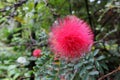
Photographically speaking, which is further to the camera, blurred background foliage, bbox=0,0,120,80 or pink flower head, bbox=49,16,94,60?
blurred background foliage, bbox=0,0,120,80

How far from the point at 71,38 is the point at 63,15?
0.51 metres

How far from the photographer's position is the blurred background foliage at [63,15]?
1007 mm

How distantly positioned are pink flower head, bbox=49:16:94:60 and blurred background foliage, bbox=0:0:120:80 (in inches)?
3.7

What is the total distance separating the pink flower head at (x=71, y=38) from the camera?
2.93ft

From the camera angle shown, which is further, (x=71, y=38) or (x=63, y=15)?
(x=63, y=15)

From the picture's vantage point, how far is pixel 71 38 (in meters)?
0.90

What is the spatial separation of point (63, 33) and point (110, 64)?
36 cm

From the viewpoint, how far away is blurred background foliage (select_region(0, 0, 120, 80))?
3.30 ft

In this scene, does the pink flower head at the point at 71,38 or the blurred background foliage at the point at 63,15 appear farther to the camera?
the blurred background foliage at the point at 63,15

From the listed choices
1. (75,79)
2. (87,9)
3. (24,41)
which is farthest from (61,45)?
(24,41)

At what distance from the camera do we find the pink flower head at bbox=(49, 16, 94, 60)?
89 cm

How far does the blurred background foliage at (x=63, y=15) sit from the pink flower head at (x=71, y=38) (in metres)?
0.09

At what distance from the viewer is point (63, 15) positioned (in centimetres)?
140

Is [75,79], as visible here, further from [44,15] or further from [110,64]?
[44,15]
